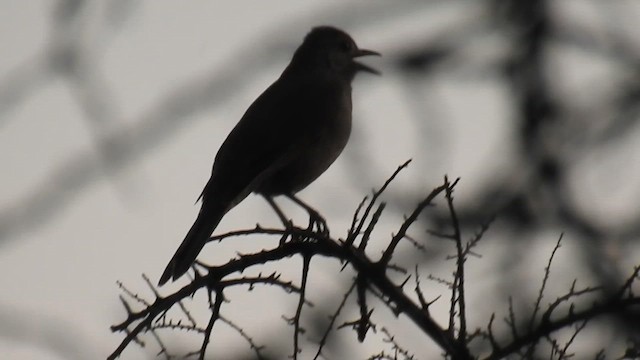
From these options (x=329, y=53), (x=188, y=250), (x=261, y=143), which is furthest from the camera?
(x=329, y=53)

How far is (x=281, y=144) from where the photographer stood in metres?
6.20

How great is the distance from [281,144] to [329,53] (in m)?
1.53

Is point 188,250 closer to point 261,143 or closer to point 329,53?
point 261,143

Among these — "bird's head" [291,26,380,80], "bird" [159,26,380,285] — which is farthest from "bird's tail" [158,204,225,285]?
"bird's head" [291,26,380,80]

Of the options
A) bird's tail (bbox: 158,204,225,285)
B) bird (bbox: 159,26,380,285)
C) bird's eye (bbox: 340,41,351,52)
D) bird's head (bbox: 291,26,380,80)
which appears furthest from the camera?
bird's eye (bbox: 340,41,351,52)

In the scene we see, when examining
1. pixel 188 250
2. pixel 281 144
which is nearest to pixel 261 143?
pixel 281 144

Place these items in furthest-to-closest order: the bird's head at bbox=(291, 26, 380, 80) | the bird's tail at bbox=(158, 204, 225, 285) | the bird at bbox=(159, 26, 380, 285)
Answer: the bird's head at bbox=(291, 26, 380, 80), the bird at bbox=(159, 26, 380, 285), the bird's tail at bbox=(158, 204, 225, 285)

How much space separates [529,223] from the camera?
5.66 feet

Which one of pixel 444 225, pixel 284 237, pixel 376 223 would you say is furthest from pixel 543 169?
pixel 284 237

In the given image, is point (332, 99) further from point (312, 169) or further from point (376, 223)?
point (376, 223)

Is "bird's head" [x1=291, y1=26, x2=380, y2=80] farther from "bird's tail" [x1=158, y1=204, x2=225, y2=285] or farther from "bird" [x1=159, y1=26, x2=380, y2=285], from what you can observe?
A: "bird's tail" [x1=158, y1=204, x2=225, y2=285]

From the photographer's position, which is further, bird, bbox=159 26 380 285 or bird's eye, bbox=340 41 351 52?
bird's eye, bbox=340 41 351 52

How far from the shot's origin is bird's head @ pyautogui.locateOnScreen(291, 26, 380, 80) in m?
7.34

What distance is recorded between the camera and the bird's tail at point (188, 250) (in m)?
5.09
